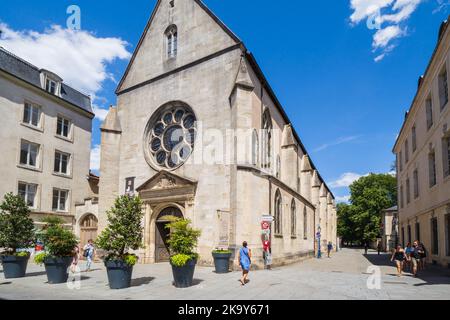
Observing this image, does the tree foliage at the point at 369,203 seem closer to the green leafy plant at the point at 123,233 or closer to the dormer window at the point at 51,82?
the dormer window at the point at 51,82

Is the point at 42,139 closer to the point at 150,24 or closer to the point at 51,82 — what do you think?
the point at 51,82

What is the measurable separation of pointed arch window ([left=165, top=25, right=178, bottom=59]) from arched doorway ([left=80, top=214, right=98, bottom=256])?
46.1 feet

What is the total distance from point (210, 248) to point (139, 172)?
7.23m

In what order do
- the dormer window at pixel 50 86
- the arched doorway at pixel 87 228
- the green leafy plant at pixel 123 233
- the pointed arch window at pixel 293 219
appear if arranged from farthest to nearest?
1. the dormer window at pixel 50 86
2. the arched doorway at pixel 87 228
3. the pointed arch window at pixel 293 219
4. the green leafy plant at pixel 123 233

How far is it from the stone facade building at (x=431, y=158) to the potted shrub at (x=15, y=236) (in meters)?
19.5

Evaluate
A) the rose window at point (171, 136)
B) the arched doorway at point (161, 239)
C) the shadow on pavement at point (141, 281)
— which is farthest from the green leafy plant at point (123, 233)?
the arched doorway at point (161, 239)

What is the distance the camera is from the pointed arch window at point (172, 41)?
74.6 ft

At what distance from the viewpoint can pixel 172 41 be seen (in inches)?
906

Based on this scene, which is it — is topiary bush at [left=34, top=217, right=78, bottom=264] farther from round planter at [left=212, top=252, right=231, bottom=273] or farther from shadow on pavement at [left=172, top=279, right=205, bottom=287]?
round planter at [left=212, top=252, right=231, bottom=273]

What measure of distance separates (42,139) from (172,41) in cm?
1403

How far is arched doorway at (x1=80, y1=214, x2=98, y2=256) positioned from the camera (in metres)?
27.8

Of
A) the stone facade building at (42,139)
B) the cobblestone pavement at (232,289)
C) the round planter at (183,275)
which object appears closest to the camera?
the cobblestone pavement at (232,289)
